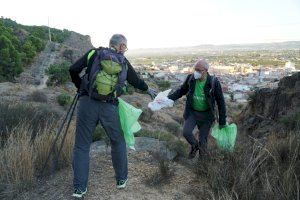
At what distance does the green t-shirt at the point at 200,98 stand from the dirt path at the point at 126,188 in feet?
2.98

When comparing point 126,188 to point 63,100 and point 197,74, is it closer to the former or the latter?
point 197,74

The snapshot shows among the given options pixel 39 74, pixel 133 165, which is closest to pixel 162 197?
pixel 133 165

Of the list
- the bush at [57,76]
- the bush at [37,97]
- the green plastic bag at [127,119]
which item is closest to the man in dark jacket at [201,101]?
the green plastic bag at [127,119]

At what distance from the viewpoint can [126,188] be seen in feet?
19.8

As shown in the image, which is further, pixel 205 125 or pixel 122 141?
pixel 205 125

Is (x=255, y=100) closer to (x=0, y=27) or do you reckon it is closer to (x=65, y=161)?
(x=65, y=161)

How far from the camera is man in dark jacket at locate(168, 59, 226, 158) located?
6930 millimetres

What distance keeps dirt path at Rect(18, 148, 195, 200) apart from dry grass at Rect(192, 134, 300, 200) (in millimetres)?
276

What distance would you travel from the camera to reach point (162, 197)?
5781 millimetres

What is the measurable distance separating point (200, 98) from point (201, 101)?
5 cm

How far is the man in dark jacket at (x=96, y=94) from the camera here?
5.49 metres

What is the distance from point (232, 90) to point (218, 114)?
40.4m

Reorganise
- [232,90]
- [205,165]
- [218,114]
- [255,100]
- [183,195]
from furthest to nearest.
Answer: [232,90] < [255,100] < [218,114] < [205,165] < [183,195]

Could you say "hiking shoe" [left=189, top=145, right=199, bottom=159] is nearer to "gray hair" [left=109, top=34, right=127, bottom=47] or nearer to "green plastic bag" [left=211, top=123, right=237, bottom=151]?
"green plastic bag" [left=211, top=123, right=237, bottom=151]
